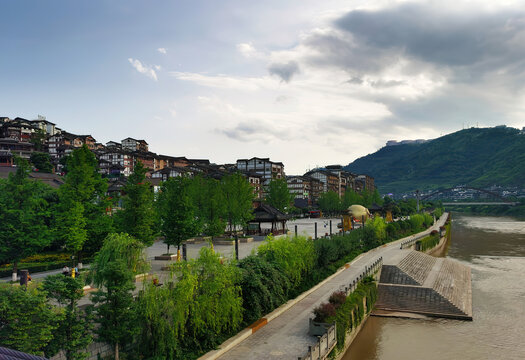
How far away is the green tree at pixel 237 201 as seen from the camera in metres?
55.1

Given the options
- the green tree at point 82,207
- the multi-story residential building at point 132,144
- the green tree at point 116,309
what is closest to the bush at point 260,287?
the green tree at point 116,309

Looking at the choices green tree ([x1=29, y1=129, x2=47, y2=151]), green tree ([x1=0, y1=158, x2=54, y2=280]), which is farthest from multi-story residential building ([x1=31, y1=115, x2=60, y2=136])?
green tree ([x1=0, y1=158, x2=54, y2=280])

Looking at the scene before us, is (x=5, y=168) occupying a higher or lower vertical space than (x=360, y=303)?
higher

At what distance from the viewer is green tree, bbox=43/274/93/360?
13.4 metres

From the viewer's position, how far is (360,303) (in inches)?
1088

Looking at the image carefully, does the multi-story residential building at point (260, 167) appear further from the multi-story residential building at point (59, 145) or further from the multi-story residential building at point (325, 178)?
the multi-story residential building at point (59, 145)

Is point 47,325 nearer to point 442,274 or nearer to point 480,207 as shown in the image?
point 442,274

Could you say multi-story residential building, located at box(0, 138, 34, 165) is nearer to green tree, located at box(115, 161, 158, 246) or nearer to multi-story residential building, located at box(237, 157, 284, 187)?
multi-story residential building, located at box(237, 157, 284, 187)

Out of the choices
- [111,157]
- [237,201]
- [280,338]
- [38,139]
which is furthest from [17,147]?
[280,338]

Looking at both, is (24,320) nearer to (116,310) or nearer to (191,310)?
(116,310)

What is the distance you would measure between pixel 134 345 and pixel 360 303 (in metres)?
17.2

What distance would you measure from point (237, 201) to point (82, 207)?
28.4 meters

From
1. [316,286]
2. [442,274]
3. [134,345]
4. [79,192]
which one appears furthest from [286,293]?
[442,274]

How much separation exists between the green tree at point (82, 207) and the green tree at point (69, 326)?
16.4m
